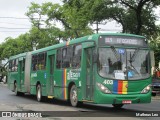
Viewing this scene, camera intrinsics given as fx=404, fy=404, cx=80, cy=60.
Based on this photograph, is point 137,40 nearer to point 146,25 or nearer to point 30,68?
point 30,68

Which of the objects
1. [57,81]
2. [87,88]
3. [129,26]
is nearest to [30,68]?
[57,81]

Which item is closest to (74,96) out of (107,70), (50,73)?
(107,70)

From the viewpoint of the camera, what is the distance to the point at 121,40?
15664 mm

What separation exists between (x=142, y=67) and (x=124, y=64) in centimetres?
78

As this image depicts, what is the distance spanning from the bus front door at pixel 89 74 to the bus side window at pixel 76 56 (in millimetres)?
611

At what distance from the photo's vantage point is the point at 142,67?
50.9 ft

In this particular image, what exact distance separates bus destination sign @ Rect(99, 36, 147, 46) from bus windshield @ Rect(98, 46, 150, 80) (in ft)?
0.84

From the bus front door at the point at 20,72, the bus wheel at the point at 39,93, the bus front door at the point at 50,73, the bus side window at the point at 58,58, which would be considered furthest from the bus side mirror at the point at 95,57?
the bus front door at the point at 20,72

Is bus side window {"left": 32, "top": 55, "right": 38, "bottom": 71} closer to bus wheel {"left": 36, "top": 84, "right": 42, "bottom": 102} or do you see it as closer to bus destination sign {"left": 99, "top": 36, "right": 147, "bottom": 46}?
bus wheel {"left": 36, "top": 84, "right": 42, "bottom": 102}

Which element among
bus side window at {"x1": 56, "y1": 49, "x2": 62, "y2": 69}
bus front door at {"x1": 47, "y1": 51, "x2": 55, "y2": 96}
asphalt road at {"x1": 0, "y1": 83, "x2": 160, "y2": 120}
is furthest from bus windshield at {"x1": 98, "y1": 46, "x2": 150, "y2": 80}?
bus front door at {"x1": 47, "y1": 51, "x2": 55, "y2": 96}

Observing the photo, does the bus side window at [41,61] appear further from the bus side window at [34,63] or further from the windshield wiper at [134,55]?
the windshield wiper at [134,55]

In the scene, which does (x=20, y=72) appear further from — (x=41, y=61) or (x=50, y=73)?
(x=50, y=73)

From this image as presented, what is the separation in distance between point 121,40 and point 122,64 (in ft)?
3.37

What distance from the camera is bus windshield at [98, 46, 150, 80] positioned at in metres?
15.1
